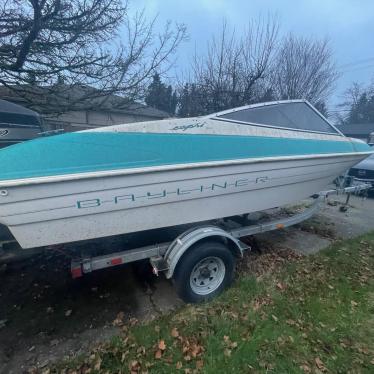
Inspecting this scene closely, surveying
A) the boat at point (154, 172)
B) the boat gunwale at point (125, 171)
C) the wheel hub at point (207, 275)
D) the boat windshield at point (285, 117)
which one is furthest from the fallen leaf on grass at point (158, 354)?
the boat windshield at point (285, 117)

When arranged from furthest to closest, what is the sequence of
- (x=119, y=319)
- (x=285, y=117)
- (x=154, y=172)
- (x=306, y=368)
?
(x=285, y=117) < (x=119, y=319) < (x=154, y=172) < (x=306, y=368)

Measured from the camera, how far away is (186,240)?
289 centimetres

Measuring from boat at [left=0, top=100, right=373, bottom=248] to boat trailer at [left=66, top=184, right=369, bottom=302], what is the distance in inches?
9.9

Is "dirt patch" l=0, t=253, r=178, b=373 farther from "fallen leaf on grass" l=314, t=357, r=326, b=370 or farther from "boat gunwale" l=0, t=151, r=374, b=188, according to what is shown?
"fallen leaf on grass" l=314, t=357, r=326, b=370

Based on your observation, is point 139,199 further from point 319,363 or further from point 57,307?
point 319,363

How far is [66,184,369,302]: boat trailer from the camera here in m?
2.78

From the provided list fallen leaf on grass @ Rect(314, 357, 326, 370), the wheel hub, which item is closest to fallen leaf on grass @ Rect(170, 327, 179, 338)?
the wheel hub

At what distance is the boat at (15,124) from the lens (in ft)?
10.8

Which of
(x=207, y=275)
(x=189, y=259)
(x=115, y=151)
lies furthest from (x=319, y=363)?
(x=115, y=151)

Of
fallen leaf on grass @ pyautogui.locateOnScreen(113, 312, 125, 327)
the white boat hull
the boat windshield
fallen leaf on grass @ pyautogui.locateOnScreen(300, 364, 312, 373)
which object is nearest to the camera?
fallen leaf on grass @ pyautogui.locateOnScreen(300, 364, 312, 373)

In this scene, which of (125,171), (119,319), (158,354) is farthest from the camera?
(119,319)

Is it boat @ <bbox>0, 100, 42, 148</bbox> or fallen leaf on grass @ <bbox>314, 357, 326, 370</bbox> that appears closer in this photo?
fallen leaf on grass @ <bbox>314, 357, 326, 370</bbox>

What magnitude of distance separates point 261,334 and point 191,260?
963mm

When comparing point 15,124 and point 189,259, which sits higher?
point 15,124
